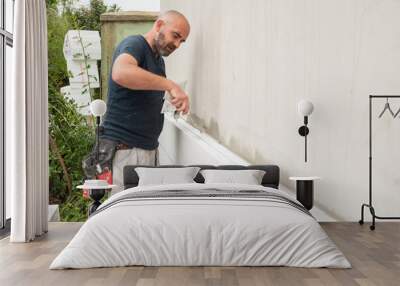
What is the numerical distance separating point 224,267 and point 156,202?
64 centimetres

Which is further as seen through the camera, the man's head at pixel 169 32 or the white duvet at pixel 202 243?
the man's head at pixel 169 32

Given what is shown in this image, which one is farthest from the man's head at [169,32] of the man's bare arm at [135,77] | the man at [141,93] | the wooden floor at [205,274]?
the wooden floor at [205,274]

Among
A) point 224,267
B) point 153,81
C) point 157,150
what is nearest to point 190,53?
point 153,81

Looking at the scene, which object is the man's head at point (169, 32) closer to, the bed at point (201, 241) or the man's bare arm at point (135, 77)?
the man's bare arm at point (135, 77)

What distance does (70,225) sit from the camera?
20.4ft

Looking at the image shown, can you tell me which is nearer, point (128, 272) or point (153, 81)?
point (128, 272)

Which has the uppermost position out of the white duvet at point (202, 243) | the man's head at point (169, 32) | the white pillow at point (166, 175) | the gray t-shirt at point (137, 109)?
the man's head at point (169, 32)

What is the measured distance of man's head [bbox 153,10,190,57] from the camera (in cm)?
Answer: 661

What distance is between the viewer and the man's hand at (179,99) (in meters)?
6.67

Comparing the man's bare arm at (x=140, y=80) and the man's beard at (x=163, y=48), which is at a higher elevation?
the man's beard at (x=163, y=48)

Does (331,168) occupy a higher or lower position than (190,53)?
lower

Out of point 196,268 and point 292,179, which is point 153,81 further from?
point 196,268

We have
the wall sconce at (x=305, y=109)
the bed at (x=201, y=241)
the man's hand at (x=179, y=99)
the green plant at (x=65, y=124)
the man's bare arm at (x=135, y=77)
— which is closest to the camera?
the bed at (x=201, y=241)

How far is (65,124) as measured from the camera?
24.9 feet
